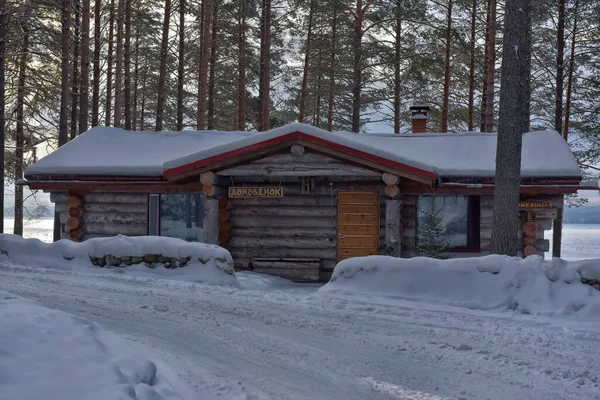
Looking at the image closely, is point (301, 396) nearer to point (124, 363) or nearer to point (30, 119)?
point (124, 363)

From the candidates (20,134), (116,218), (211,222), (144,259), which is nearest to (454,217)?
(211,222)

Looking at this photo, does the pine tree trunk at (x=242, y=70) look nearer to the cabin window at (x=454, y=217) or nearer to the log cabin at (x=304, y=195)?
the log cabin at (x=304, y=195)

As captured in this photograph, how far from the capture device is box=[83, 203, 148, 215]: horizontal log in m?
16.2

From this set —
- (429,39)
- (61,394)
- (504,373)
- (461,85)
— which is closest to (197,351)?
(61,394)

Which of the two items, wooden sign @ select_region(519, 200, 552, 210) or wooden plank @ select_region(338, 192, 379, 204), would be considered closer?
wooden sign @ select_region(519, 200, 552, 210)

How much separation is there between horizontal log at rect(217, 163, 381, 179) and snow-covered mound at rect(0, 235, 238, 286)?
300cm

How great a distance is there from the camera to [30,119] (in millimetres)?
25359

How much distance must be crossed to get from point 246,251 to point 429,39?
590 inches

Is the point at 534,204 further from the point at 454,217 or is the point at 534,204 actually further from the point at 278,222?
the point at 278,222

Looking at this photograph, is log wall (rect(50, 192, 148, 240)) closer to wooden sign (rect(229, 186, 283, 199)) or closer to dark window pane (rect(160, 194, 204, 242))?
dark window pane (rect(160, 194, 204, 242))

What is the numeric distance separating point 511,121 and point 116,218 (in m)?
10.6

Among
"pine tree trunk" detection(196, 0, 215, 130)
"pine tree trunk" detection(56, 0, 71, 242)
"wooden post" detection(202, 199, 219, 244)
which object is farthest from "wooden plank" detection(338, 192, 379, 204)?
"pine tree trunk" detection(56, 0, 71, 242)

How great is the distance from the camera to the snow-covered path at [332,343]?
17.6 ft

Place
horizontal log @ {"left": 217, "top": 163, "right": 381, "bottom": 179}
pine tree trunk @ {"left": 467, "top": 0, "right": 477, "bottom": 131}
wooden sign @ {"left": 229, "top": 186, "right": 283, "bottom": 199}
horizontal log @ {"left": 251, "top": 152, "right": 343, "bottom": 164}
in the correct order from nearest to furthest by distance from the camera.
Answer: horizontal log @ {"left": 217, "top": 163, "right": 381, "bottom": 179} → horizontal log @ {"left": 251, "top": 152, "right": 343, "bottom": 164} → wooden sign @ {"left": 229, "top": 186, "right": 283, "bottom": 199} → pine tree trunk @ {"left": 467, "top": 0, "right": 477, "bottom": 131}
